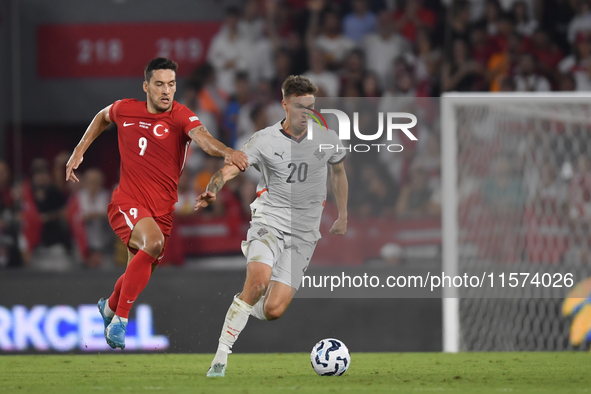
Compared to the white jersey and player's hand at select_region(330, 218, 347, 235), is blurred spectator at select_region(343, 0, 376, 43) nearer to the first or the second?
player's hand at select_region(330, 218, 347, 235)

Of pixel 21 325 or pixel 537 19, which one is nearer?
pixel 21 325

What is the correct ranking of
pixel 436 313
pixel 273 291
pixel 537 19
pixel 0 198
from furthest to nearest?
pixel 537 19
pixel 0 198
pixel 436 313
pixel 273 291

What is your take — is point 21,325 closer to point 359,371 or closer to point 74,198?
point 74,198

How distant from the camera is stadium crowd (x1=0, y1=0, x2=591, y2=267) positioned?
32.0 feet

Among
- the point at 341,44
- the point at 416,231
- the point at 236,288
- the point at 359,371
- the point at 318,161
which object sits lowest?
the point at 359,371

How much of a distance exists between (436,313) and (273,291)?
2.56 m

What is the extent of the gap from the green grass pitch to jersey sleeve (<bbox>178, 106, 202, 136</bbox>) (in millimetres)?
1871

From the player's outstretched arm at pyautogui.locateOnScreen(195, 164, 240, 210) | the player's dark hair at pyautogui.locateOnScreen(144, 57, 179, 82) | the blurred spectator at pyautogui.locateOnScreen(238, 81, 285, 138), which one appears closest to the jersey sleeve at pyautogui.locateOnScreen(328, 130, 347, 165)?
the player's outstretched arm at pyautogui.locateOnScreen(195, 164, 240, 210)

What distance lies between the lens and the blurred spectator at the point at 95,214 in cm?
966

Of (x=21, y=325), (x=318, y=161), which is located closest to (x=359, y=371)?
(x=318, y=161)

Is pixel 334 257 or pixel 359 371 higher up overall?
pixel 334 257

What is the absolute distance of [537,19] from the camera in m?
11.8

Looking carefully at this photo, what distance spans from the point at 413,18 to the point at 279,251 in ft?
20.3

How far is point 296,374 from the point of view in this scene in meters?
6.58
